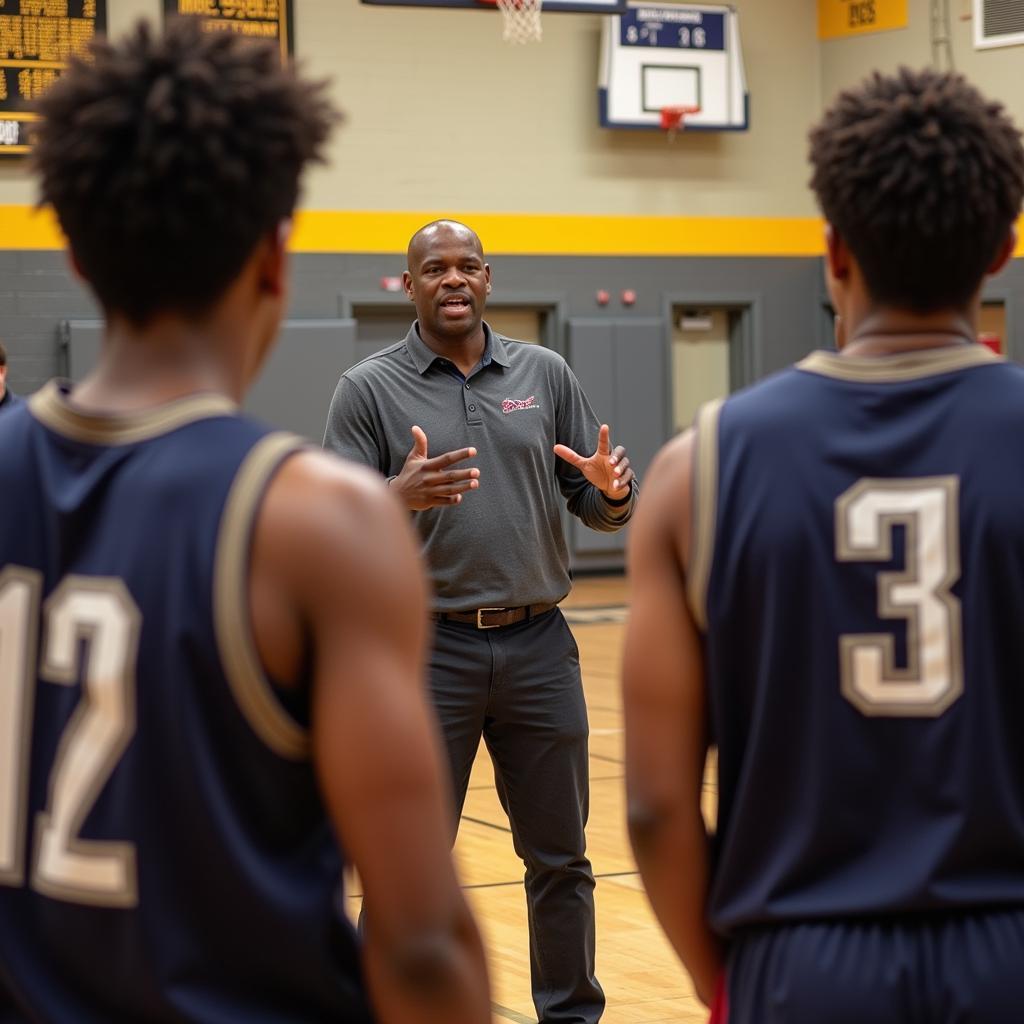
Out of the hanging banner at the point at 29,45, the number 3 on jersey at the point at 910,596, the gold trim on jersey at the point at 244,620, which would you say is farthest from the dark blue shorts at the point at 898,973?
the hanging banner at the point at 29,45

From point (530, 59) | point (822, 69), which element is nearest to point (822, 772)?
point (530, 59)

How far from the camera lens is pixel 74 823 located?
144cm

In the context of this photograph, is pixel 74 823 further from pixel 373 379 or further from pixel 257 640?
pixel 373 379

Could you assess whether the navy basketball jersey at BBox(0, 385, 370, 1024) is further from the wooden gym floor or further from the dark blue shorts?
the wooden gym floor

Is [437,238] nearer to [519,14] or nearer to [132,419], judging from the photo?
[132,419]

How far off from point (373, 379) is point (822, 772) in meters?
2.66

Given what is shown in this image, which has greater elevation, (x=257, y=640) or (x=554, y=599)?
(x=257, y=640)

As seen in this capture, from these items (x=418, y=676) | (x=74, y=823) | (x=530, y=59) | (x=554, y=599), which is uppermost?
(x=530, y=59)

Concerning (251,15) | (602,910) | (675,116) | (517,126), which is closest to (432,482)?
(602,910)

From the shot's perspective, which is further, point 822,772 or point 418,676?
point 822,772

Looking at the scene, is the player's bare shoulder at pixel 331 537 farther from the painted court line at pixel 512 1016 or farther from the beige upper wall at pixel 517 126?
the beige upper wall at pixel 517 126

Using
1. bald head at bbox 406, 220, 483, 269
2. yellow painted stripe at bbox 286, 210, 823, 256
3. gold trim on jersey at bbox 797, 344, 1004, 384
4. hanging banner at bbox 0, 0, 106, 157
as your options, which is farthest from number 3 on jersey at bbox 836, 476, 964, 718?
yellow painted stripe at bbox 286, 210, 823, 256

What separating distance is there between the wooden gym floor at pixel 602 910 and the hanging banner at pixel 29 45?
21.1 ft

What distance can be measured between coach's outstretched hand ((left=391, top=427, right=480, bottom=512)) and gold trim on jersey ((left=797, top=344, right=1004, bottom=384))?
6.84 feet
